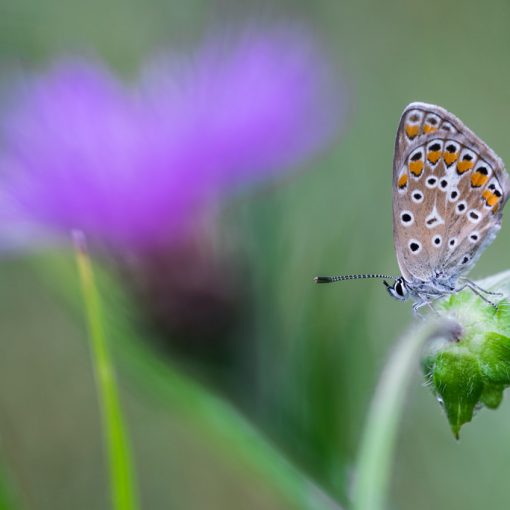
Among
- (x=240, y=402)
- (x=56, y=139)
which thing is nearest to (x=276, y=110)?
(x=56, y=139)

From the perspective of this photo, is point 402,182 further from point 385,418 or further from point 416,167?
point 385,418

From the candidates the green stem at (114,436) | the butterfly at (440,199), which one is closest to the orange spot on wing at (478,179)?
the butterfly at (440,199)

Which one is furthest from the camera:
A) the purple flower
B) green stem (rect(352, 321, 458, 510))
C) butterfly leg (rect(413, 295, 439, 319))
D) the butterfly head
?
the purple flower

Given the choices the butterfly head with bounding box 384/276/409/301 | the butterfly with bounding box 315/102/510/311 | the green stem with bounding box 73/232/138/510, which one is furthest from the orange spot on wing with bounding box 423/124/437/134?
the green stem with bounding box 73/232/138/510

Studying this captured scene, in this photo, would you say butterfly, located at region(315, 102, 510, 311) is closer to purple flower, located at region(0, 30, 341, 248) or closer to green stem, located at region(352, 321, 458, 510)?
green stem, located at region(352, 321, 458, 510)

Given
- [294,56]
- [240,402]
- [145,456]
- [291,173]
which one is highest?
[294,56]

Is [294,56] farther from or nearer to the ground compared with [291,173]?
farther from the ground

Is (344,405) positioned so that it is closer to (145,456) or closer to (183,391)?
(183,391)

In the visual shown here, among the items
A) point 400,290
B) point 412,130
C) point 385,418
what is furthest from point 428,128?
point 385,418
